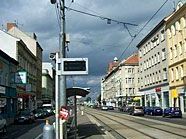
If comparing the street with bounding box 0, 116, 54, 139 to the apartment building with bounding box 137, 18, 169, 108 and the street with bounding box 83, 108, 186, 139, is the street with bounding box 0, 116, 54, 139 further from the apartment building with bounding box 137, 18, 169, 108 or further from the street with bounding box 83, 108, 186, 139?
the apartment building with bounding box 137, 18, 169, 108

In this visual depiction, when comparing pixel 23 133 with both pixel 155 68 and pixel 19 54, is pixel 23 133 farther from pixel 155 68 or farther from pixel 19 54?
pixel 155 68

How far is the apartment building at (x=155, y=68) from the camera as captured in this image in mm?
67875

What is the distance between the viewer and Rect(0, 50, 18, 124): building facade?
47181 mm

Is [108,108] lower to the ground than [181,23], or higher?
lower

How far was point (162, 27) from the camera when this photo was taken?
68500 millimetres

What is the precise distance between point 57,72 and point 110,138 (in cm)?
809

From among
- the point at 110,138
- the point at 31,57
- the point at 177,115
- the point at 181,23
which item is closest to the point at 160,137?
the point at 110,138

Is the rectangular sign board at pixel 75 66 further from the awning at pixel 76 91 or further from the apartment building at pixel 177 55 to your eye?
the apartment building at pixel 177 55

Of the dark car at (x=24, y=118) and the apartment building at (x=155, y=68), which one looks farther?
the apartment building at (x=155, y=68)

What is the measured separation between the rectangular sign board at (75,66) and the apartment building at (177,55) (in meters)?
42.3

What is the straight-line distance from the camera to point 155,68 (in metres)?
74.4

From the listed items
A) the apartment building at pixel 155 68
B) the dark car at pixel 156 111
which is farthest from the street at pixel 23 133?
the apartment building at pixel 155 68

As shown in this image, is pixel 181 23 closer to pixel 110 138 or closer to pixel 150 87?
pixel 150 87

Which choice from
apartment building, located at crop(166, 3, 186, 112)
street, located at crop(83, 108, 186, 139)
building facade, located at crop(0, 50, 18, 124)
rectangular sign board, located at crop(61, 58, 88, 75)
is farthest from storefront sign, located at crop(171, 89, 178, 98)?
rectangular sign board, located at crop(61, 58, 88, 75)
